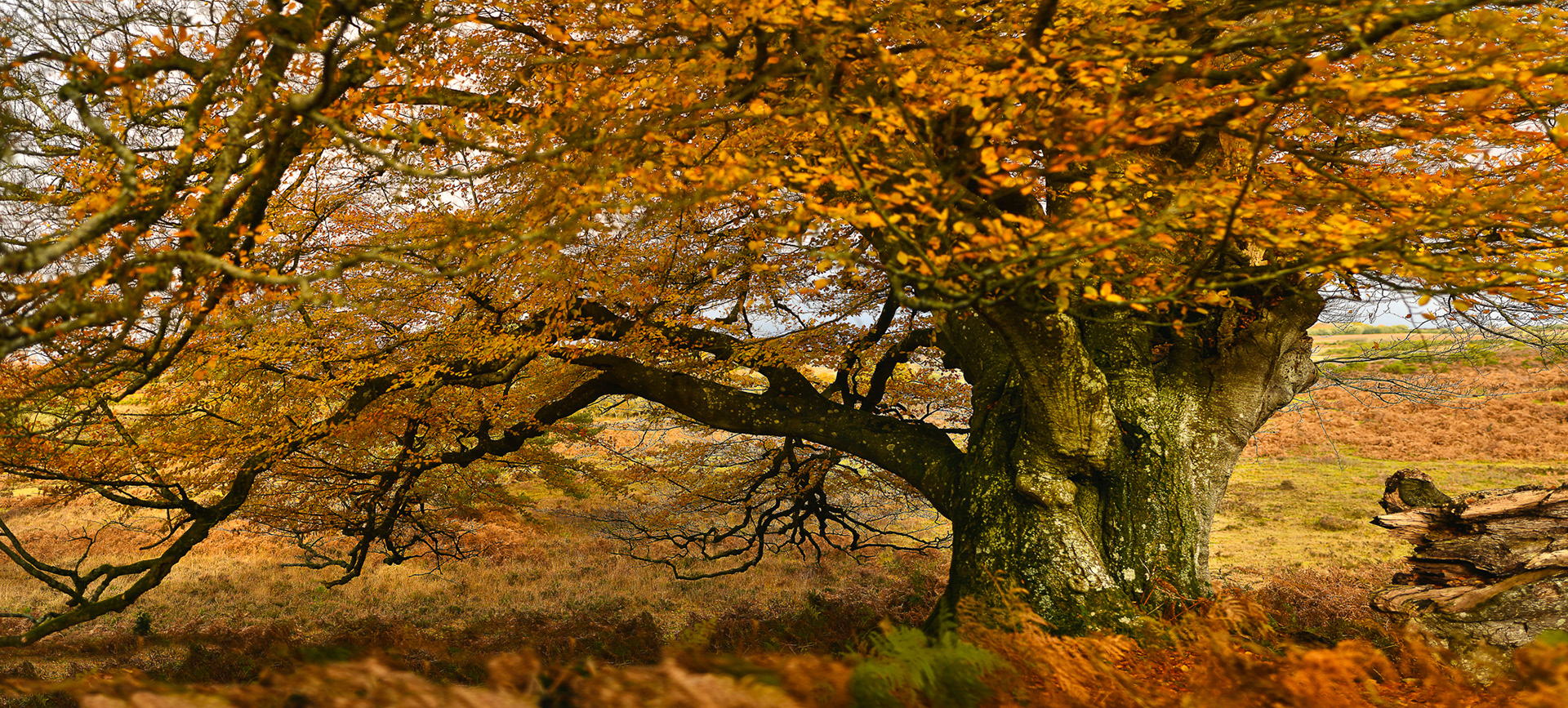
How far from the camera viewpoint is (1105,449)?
6348mm

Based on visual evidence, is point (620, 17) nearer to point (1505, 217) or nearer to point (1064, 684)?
point (1064, 684)

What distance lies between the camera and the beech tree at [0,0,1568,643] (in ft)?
13.9

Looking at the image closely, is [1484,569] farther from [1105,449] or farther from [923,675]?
[923,675]

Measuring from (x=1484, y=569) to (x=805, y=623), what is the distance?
8.18 meters

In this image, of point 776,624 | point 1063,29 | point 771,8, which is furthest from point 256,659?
point 1063,29

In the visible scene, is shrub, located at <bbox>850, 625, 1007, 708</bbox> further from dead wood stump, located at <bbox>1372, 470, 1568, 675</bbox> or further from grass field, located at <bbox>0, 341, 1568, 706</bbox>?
dead wood stump, located at <bbox>1372, 470, 1568, 675</bbox>

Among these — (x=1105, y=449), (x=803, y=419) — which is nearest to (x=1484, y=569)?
(x=1105, y=449)

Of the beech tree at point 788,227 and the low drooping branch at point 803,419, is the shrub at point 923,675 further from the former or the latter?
the low drooping branch at point 803,419

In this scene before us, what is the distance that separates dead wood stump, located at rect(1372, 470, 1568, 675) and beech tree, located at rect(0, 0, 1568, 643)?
155 centimetres

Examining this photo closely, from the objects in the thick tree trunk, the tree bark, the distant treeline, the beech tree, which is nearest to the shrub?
the beech tree

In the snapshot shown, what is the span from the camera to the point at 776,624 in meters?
11.8

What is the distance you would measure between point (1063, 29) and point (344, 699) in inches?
233

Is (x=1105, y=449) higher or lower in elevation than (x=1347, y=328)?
lower

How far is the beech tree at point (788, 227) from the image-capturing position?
4.24 m
